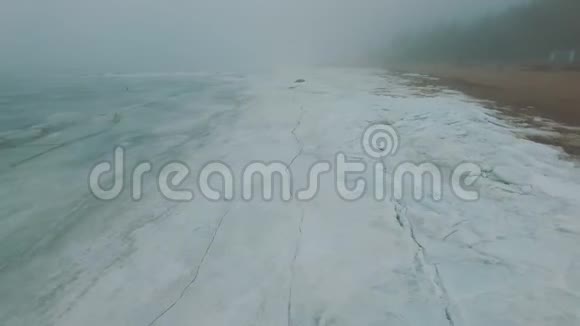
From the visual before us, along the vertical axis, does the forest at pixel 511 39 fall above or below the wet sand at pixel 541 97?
above

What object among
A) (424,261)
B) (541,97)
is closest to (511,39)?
(541,97)

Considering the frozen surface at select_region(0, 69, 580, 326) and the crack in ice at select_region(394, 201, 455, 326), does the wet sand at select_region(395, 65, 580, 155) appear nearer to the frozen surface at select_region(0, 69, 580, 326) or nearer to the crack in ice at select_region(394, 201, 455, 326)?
the frozen surface at select_region(0, 69, 580, 326)

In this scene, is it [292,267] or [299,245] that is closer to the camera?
[292,267]

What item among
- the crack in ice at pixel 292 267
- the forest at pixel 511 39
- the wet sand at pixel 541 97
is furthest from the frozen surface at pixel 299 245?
→ the forest at pixel 511 39

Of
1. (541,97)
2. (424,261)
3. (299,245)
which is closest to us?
(424,261)

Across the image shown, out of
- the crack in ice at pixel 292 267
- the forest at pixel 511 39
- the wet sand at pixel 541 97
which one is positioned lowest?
the crack in ice at pixel 292 267

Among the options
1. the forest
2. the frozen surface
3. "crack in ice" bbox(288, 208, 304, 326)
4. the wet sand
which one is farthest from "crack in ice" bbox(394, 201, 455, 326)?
the forest

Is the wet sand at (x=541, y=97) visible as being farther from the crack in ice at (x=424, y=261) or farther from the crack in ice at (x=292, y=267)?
the crack in ice at (x=292, y=267)

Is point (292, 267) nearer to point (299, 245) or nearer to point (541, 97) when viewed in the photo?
point (299, 245)

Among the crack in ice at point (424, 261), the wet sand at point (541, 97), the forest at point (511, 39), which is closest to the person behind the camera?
the crack in ice at point (424, 261)
